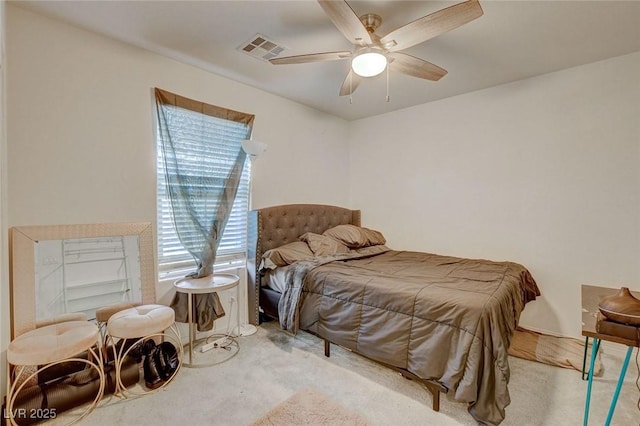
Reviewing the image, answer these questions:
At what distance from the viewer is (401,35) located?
69.6 inches

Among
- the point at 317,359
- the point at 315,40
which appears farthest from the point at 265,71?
the point at 317,359

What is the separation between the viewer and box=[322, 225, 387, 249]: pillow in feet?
→ 11.7

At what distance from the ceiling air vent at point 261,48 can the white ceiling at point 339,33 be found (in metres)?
0.05

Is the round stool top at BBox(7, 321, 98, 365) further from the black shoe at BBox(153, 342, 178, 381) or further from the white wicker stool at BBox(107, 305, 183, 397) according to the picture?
the black shoe at BBox(153, 342, 178, 381)

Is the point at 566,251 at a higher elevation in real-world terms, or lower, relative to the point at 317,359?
higher

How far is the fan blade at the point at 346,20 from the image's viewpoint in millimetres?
1487

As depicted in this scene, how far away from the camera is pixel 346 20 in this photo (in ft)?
5.29

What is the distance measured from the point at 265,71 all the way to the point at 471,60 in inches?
74.0

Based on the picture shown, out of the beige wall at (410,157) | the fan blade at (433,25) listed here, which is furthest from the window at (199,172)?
the fan blade at (433,25)

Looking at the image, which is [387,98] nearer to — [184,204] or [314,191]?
[314,191]

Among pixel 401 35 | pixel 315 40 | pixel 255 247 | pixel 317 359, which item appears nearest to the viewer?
pixel 401 35

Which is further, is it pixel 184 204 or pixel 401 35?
pixel 184 204

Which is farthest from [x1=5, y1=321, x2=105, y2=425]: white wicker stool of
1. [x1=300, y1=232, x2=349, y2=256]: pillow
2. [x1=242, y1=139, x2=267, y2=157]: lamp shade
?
[x1=300, y1=232, x2=349, y2=256]: pillow

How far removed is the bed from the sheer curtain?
0.45m
